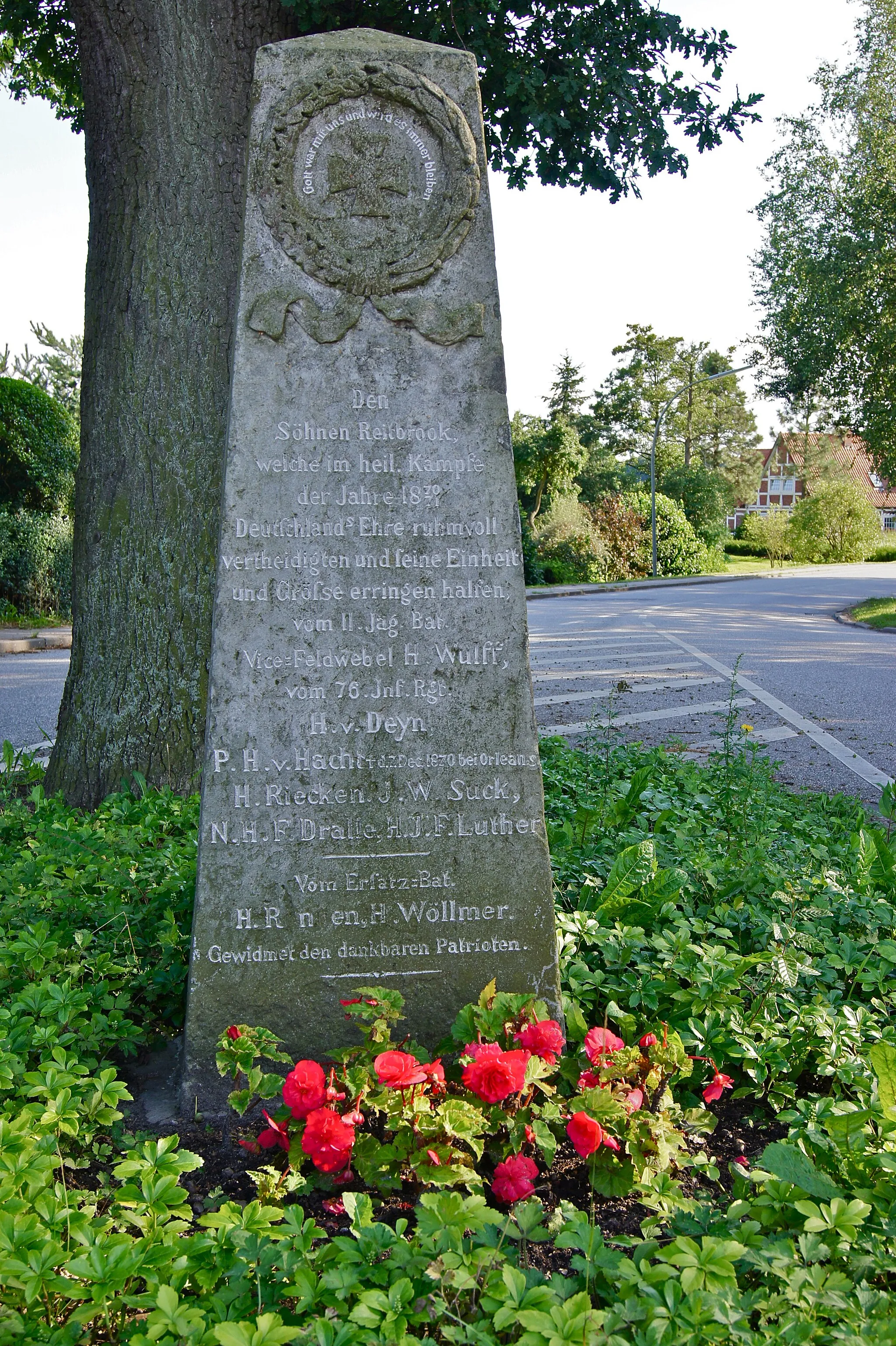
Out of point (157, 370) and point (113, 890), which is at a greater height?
point (157, 370)

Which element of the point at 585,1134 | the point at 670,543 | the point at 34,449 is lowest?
the point at 585,1134

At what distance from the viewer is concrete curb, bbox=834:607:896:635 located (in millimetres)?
17016

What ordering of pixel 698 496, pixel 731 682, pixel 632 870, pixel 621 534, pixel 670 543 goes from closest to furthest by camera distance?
pixel 632 870
pixel 731 682
pixel 621 534
pixel 670 543
pixel 698 496

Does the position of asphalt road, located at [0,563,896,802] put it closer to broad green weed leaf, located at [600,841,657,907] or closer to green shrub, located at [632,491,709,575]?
broad green weed leaf, located at [600,841,657,907]

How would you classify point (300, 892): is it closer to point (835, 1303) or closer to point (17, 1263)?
point (17, 1263)

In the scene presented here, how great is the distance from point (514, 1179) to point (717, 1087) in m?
0.58

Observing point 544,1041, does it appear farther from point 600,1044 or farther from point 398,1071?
point 398,1071

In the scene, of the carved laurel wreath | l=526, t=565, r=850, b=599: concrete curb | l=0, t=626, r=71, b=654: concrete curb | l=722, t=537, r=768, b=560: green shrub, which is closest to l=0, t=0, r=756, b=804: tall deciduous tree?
the carved laurel wreath

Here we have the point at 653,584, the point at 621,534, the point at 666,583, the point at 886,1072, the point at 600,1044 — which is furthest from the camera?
the point at 621,534

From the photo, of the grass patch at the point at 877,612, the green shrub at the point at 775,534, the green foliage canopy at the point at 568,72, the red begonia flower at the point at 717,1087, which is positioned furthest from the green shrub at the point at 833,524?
the red begonia flower at the point at 717,1087

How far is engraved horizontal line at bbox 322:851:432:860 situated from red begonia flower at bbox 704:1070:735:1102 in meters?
0.94

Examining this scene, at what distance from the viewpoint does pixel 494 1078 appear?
2.22m

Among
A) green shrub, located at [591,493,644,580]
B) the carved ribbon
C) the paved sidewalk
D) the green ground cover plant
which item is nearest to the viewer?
the green ground cover plant

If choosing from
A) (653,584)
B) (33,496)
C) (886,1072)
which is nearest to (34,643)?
(33,496)
